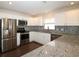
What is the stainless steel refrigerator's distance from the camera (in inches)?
124

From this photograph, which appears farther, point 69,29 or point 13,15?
point 13,15

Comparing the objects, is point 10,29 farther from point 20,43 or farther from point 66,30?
point 66,30

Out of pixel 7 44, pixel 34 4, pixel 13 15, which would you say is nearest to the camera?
pixel 34 4

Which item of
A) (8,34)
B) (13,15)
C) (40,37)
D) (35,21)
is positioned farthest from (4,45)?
(35,21)

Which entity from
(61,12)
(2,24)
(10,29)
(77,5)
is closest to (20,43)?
(10,29)

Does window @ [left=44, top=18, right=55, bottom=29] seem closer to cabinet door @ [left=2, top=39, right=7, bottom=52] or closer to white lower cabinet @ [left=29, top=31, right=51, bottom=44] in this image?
white lower cabinet @ [left=29, top=31, right=51, bottom=44]

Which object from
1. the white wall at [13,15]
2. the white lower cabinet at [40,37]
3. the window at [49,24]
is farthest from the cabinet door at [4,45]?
the window at [49,24]

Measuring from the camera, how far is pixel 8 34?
10.8ft

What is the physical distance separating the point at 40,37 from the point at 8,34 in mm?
1741

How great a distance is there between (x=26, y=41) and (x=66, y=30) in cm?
220

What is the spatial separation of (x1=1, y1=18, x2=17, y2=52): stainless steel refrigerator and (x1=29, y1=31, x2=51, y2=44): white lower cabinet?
1379 millimetres

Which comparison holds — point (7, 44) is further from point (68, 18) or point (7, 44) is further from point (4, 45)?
point (68, 18)

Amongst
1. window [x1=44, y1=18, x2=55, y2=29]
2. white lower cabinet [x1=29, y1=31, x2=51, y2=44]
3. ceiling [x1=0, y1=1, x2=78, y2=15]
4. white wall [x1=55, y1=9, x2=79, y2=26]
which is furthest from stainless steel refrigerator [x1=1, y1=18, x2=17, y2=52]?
white wall [x1=55, y1=9, x2=79, y2=26]

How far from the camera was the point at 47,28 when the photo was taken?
4.70 metres
